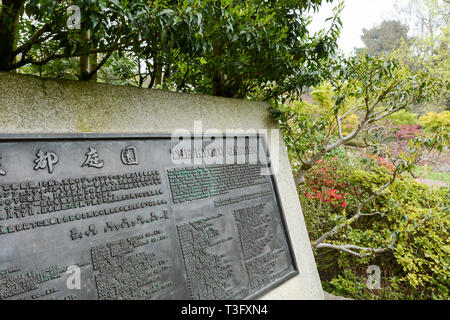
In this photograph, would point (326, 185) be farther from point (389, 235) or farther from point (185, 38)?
point (185, 38)

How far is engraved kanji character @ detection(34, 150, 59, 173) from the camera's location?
1543 millimetres

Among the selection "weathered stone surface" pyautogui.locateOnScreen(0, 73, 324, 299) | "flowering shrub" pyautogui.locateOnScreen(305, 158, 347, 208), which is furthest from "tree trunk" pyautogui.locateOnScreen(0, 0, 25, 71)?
"flowering shrub" pyautogui.locateOnScreen(305, 158, 347, 208)

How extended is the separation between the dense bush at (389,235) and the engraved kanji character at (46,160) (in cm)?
316

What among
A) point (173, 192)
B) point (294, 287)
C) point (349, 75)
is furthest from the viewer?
point (349, 75)

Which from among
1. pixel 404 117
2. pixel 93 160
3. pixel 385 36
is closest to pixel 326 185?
pixel 93 160

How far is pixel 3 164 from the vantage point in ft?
4.75

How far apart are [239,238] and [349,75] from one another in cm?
252

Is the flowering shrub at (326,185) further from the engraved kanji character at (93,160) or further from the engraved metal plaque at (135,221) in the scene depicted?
the engraved kanji character at (93,160)

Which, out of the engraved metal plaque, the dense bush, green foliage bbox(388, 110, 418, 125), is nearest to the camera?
the engraved metal plaque

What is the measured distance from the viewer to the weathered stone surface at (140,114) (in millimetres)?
1599

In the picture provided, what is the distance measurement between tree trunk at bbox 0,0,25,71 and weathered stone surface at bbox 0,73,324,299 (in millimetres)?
317

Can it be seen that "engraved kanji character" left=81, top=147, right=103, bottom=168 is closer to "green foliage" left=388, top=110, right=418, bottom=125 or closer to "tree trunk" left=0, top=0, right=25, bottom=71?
"tree trunk" left=0, top=0, right=25, bottom=71
